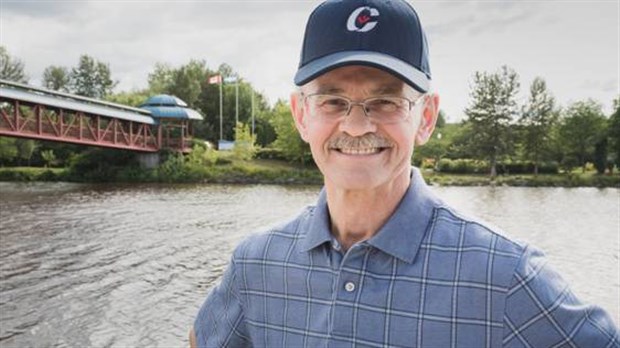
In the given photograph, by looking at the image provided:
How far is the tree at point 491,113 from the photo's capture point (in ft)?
164

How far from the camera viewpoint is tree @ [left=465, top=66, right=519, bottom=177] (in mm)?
49938

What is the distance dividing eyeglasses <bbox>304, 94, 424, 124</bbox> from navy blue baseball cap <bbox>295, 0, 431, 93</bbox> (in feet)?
0.19

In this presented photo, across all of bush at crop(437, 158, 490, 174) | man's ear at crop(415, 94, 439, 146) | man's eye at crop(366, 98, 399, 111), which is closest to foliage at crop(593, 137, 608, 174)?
bush at crop(437, 158, 490, 174)

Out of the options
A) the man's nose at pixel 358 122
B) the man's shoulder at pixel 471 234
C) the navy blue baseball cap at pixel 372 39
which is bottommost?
the man's shoulder at pixel 471 234

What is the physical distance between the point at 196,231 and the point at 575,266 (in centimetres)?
1061

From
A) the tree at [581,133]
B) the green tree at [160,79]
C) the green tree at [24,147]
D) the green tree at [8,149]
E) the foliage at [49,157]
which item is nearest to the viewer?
the green tree at [8,149]

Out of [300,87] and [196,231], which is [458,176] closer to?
[196,231]

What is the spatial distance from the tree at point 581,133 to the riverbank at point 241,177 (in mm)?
7708

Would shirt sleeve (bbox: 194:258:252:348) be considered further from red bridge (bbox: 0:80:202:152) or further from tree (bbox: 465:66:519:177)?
tree (bbox: 465:66:519:177)

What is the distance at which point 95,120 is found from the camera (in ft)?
145

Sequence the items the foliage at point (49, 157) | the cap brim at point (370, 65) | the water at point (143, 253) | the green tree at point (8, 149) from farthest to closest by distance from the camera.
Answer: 1. the foliage at point (49, 157)
2. the green tree at point (8, 149)
3. the water at point (143, 253)
4. the cap brim at point (370, 65)

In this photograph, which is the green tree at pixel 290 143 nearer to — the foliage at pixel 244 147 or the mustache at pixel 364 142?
the foliage at pixel 244 147

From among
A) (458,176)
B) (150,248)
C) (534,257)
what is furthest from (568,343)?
(458,176)

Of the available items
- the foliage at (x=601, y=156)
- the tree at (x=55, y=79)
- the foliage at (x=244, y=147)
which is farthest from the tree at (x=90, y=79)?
the foliage at (x=601, y=156)
